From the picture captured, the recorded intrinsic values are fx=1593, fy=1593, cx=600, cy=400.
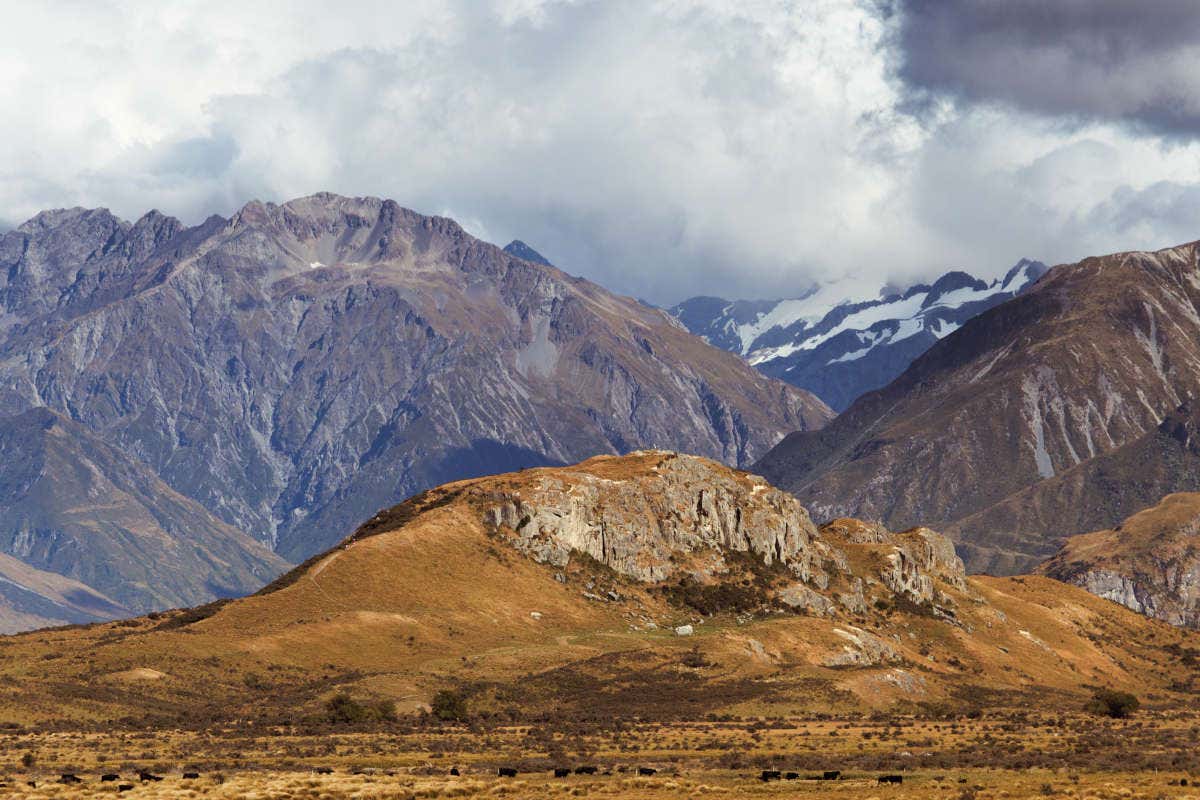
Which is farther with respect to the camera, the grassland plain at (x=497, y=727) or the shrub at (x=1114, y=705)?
the shrub at (x=1114, y=705)

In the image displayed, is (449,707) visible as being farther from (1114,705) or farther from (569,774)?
(1114,705)

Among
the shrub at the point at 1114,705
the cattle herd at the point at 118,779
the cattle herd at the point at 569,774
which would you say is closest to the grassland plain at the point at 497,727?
the cattle herd at the point at 118,779

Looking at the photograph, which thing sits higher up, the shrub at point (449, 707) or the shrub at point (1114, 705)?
the shrub at point (1114, 705)

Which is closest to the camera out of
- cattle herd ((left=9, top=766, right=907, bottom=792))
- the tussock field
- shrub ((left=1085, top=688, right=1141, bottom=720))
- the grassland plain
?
the tussock field

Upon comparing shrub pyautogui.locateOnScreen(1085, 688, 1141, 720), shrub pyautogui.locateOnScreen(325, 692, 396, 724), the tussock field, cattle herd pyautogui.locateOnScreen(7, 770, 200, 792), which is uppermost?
shrub pyautogui.locateOnScreen(1085, 688, 1141, 720)

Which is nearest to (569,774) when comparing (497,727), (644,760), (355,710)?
(644,760)

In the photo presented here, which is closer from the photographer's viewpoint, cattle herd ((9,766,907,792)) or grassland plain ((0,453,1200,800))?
grassland plain ((0,453,1200,800))

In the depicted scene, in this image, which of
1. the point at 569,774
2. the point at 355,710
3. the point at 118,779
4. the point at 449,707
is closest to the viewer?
the point at 118,779

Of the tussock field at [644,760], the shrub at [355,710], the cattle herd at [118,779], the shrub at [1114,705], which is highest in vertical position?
the shrub at [1114,705]

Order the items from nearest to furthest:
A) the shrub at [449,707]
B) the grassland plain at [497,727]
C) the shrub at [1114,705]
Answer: the grassland plain at [497,727] → the shrub at [449,707] → the shrub at [1114,705]

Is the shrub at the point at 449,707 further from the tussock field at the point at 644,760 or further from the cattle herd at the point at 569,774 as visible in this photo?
the cattle herd at the point at 569,774

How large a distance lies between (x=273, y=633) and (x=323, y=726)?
1666 inches

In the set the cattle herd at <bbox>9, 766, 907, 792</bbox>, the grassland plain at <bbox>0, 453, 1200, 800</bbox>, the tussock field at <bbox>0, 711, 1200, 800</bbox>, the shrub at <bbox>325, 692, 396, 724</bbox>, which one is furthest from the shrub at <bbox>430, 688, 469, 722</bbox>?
the cattle herd at <bbox>9, 766, 907, 792</bbox>

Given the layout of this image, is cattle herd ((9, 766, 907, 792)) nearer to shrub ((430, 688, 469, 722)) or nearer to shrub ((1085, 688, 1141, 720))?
shrub ((430, 688, 469, 722))
